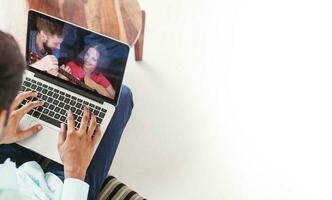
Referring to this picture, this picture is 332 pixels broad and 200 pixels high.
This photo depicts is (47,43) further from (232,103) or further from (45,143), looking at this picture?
(232,103)

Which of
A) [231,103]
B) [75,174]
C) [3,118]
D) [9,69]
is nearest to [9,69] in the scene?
[9,69]

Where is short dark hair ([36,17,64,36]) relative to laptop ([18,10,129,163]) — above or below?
above

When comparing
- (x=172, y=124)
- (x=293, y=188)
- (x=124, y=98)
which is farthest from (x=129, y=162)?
(x=293, y=188)

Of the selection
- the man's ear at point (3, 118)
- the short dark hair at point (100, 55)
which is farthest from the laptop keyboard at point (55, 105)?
the man's ear at point (3, 118)

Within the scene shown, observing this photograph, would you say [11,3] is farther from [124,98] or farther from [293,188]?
[293,188]

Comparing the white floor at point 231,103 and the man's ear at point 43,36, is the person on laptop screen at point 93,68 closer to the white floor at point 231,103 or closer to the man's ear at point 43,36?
the man's ear at point 43,36

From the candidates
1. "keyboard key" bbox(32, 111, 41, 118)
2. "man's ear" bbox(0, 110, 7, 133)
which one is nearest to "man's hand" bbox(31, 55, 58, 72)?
"keyboard key" bbox(32, 111, 41, 118)

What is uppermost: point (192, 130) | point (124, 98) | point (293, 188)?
point (124, 98)

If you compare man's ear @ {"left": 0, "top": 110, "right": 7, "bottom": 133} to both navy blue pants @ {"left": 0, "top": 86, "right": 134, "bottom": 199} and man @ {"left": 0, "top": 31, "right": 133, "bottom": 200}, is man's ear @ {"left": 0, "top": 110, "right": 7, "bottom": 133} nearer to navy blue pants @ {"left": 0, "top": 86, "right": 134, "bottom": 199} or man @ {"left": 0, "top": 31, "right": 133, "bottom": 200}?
man @ {"left": 0, "top": 31, "right": 133, "bottom": 200}

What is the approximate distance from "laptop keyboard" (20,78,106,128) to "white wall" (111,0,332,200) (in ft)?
1.39

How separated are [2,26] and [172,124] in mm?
744

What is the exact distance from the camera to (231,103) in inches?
63.2

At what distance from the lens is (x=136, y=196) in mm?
1057

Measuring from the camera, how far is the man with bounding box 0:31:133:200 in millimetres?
935
